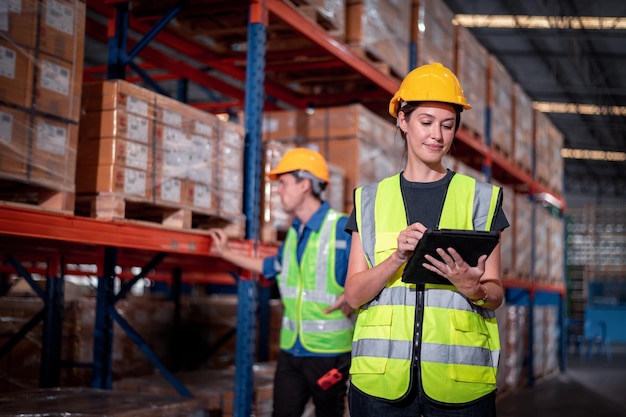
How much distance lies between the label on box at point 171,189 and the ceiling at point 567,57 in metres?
11.6

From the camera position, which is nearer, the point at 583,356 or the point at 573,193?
the point at 583,356

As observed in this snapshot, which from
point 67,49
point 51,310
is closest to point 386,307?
point 67,49

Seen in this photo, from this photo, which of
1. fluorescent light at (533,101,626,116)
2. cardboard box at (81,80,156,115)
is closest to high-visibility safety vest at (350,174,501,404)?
cardboard box at (81,80,156,115)

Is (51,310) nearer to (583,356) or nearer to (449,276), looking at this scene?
(449,276)

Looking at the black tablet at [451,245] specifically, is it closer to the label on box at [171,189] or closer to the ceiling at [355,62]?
the label on box at [171,189]

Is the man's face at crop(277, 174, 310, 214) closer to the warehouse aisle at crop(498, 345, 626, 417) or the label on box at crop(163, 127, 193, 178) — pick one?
the label on box at crop(163, 127, 193, 178)

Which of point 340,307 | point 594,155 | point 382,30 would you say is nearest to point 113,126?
point 340,307

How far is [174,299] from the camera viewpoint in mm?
7191

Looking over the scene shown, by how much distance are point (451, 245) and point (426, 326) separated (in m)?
0.31

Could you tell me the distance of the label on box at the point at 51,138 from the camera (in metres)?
3.62

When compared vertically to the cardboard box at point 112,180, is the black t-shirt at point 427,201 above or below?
below

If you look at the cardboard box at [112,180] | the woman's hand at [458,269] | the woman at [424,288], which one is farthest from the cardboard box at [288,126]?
the woman's hand at [458,269]

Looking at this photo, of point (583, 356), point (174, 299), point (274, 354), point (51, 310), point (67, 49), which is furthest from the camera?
point (583, 356)

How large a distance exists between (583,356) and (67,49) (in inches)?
679
